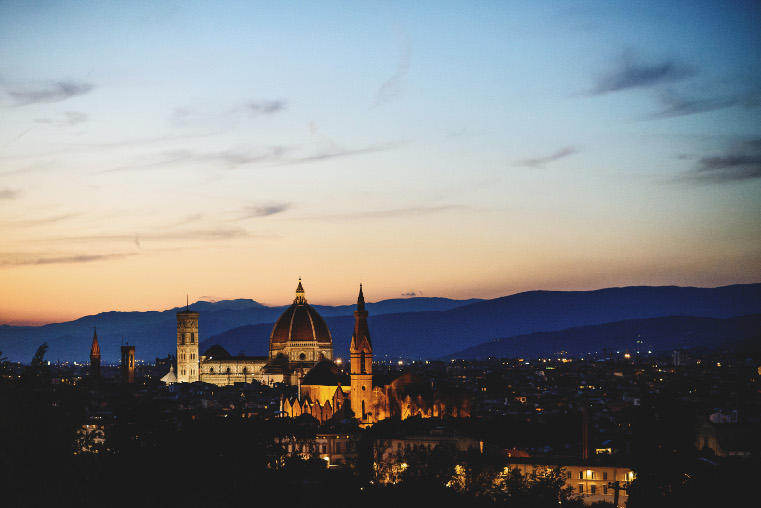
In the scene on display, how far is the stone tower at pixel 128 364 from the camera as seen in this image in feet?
566

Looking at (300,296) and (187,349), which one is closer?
(300,296)

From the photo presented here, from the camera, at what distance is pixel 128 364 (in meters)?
174

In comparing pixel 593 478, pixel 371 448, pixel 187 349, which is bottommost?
pixel 593 478

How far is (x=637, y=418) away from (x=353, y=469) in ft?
54.0

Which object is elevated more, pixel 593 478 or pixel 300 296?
pixel 300 296

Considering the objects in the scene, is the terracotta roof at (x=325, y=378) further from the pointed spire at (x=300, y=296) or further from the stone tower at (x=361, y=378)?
the pointed spire at (x=300, y=296)

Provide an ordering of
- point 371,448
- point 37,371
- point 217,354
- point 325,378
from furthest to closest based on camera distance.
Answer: point 217,354 → point 325,378 → point 371,448 → point 37,371

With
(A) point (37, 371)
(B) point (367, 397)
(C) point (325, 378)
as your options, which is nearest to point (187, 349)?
(C) point (325, 378)

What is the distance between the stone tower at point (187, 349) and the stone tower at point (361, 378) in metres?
77.7

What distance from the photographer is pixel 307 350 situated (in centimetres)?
14675

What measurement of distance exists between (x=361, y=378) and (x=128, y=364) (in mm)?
90389

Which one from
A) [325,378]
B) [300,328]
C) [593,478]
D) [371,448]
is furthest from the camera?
[300,328]

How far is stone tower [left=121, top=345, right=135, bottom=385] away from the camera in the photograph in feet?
566

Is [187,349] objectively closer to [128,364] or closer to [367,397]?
[128,364]
